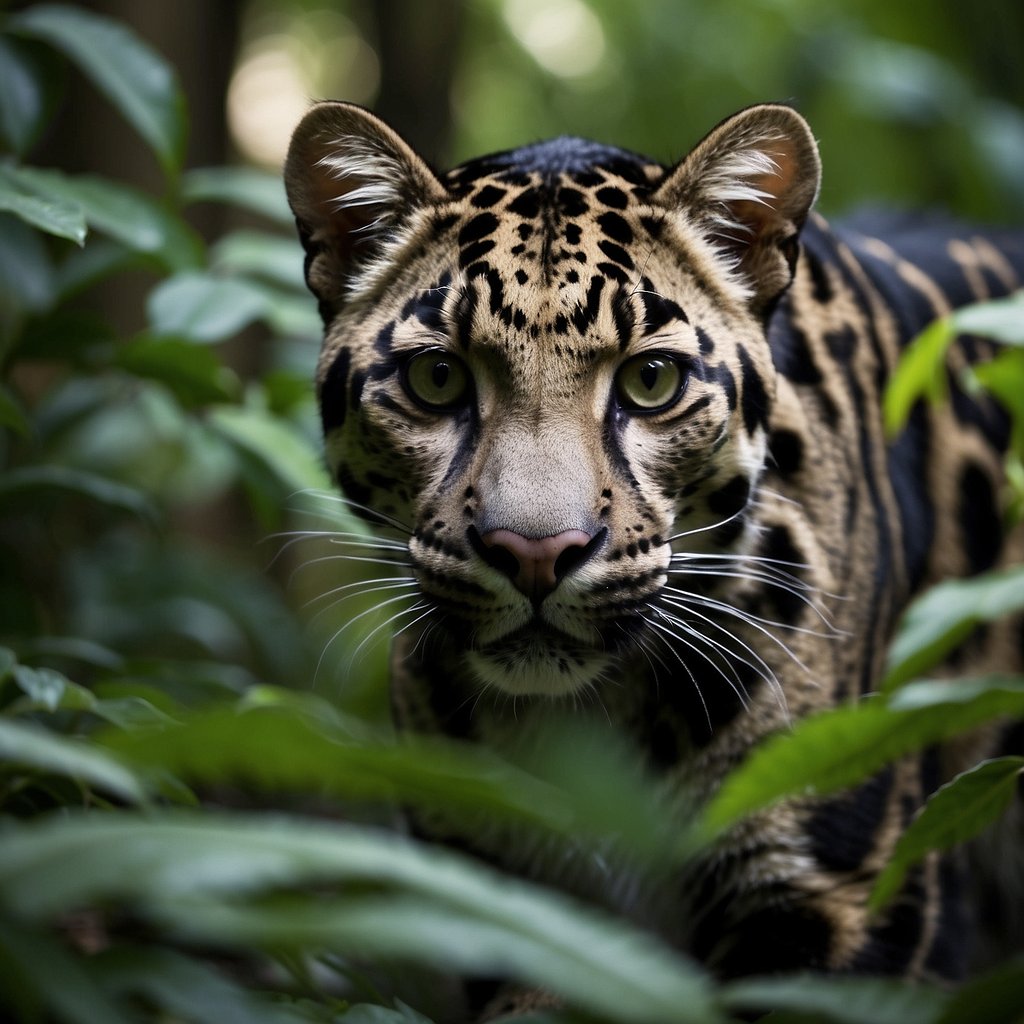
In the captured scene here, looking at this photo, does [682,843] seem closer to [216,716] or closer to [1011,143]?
[216,716]

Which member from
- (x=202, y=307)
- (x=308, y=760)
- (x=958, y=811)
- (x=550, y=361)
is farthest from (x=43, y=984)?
(x=202, y=307)

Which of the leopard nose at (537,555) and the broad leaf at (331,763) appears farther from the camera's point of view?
the leopard nose at (537,555)

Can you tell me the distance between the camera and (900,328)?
14.4 ft

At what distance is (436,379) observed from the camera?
3379 mm

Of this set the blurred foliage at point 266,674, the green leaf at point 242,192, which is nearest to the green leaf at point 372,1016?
the blurred foliage at point 266,674

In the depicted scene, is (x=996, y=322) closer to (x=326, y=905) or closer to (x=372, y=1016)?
(x=372, y=1016)

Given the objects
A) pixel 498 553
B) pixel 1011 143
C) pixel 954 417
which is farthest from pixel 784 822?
pixel 1011 143

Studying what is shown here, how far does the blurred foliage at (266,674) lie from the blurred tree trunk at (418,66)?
17.6 inches

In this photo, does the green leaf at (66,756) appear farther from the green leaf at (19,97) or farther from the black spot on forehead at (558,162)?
the green leaf at (19,97)

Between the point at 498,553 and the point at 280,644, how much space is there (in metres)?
3.07

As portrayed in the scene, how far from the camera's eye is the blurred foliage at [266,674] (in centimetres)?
159

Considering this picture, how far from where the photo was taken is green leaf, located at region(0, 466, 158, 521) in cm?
425

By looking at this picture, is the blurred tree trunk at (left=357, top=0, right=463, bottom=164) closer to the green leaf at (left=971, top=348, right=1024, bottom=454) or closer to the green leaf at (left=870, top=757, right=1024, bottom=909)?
the green leaf at (left=971, top=348, right=1024, bottom=454)

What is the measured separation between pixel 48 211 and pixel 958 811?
8.31 feet
